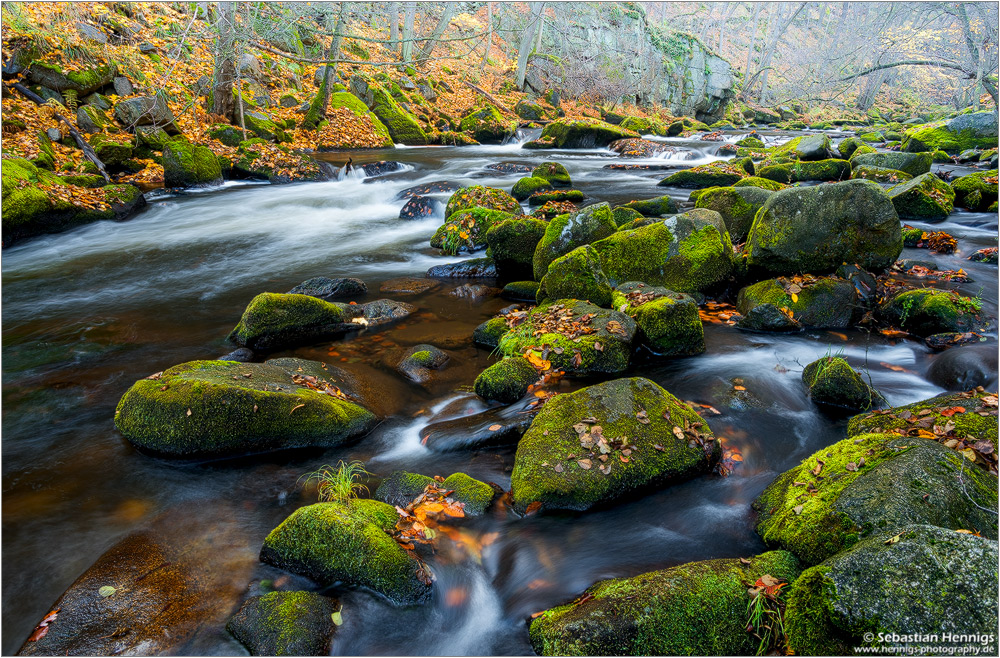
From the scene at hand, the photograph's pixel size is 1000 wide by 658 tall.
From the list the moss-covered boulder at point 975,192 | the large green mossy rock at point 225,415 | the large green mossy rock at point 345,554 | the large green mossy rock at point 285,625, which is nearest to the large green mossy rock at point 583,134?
the moss-covered boulder at point 975,192

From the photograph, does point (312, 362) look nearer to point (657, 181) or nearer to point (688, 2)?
point (657, 181)

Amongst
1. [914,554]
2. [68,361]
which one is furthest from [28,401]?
[914,554]

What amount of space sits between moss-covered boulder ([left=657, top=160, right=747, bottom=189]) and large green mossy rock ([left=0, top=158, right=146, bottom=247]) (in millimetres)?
14966

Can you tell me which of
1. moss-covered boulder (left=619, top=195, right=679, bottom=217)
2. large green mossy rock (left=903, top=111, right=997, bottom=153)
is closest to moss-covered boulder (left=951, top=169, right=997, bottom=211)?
moss-covered boulder (left=619, top=195, right=679, bottom=217)

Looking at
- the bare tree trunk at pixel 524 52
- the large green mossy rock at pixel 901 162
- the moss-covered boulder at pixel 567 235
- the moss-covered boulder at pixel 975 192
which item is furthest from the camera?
the bare tree trunk at pixel 524 52

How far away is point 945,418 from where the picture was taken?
13.4 feet

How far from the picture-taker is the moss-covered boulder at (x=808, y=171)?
1591 cm

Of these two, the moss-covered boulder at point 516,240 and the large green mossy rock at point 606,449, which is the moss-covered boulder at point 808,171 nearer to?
the moss-covered boulder at point 516,240

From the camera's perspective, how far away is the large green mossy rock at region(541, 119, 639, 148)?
2442cm

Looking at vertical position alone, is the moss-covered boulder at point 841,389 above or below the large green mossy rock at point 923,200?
below

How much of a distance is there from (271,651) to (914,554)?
11.0 ft

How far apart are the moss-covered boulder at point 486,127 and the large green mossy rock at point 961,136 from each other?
54.8ft

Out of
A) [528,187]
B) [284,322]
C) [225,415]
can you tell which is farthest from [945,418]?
[528,187]

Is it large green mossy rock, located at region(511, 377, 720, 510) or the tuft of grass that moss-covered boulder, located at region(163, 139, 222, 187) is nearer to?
the tuft of grass
